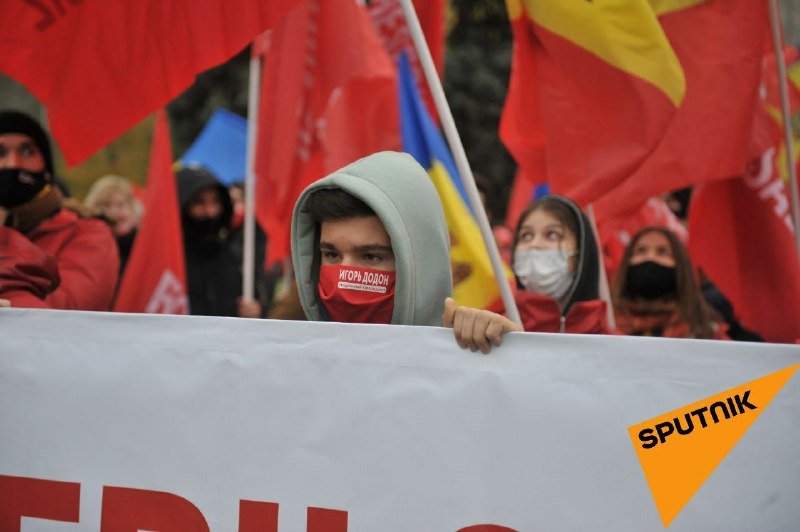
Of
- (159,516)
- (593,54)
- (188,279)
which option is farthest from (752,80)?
(188,279)

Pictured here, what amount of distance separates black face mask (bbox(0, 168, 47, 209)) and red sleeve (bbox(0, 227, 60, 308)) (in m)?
0.33

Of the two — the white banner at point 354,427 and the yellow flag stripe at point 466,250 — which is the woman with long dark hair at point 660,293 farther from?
the white banner at point 354,427

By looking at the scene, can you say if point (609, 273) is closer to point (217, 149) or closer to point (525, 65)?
point (525, 65)

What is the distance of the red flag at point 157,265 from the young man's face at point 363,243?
2.93 meters

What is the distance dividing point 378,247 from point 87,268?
5.39 ft

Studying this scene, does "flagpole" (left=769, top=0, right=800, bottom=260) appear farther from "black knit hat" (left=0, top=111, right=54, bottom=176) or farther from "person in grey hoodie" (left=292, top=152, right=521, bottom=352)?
"black knit hat" (left=0, top=111, right=54, bottom=176)

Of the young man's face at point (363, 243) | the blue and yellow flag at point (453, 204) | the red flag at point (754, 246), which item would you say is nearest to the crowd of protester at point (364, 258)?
the young man's face at point (363, 243)

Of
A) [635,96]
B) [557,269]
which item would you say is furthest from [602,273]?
[635,96]

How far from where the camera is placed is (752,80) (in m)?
4.13

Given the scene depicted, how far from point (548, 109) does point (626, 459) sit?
89.7 inches

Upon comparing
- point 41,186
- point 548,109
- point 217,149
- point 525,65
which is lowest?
point 41,186

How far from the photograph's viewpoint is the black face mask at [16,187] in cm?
333

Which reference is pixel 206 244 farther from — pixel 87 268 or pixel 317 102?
pixel 87 268

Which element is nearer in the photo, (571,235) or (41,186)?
(41,186)
